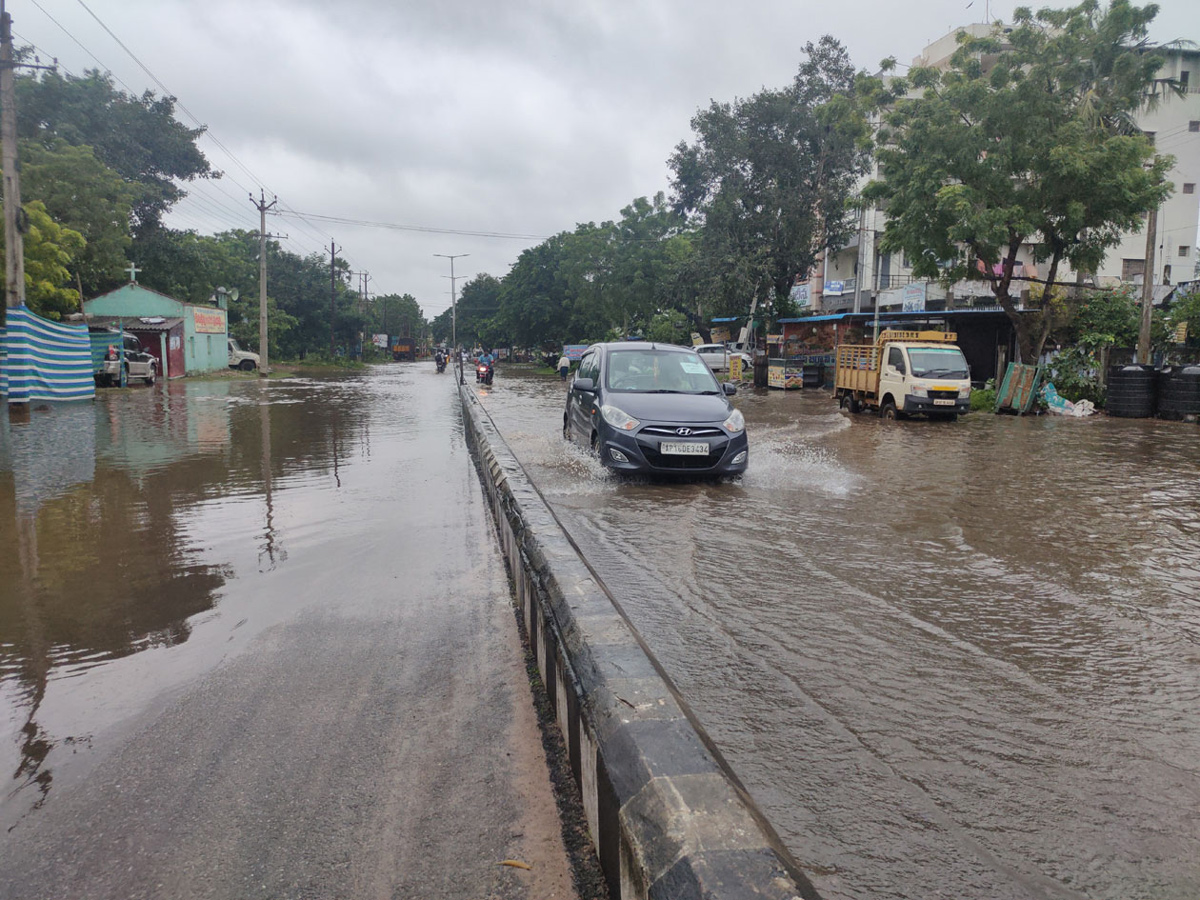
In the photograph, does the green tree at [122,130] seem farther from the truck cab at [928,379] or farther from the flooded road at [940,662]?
the flooded road at [940,662]

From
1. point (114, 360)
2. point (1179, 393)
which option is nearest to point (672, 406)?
point (1179, 393)

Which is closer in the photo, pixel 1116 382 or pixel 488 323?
pixel 1116 382

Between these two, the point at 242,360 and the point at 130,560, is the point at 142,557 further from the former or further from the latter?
the point at 242,360

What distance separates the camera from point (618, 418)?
9.44 meters

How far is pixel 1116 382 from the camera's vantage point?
1994 cm

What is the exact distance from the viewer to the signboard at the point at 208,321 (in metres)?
39.1

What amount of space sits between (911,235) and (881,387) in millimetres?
5248

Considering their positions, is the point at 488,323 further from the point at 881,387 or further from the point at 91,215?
the point at 881,387

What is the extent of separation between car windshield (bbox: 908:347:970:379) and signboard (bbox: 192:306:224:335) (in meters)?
32.7

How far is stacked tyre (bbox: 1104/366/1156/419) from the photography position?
19.6 meters

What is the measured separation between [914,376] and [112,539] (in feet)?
54.9

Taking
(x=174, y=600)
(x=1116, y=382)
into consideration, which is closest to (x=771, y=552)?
(x=174, y=600)

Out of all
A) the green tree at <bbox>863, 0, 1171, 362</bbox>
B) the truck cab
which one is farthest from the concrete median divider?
the green tree at <bbox>863, 0, 1171, 362</bbox>

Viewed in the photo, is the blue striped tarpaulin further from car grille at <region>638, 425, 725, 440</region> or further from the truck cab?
the truck cab
